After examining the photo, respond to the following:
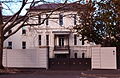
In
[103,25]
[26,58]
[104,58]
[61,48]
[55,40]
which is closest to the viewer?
[104,58]

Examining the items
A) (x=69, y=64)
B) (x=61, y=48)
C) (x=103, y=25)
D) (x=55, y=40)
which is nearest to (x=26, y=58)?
(x=69, y=64)

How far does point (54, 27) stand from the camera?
6431 centimetres

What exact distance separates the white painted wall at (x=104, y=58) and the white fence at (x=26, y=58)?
4.61 metres

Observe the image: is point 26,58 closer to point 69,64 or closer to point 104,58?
point 69,64

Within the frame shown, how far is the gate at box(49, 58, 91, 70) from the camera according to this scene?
1205 inches

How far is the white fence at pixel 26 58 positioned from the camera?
30156mm

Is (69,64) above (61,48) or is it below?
above

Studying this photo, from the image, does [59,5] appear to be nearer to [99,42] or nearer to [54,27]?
[99,42]

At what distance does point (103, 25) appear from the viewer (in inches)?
1378

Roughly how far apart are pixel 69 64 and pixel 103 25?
7.01 meters

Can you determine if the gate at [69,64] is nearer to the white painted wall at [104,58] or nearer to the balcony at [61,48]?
the white painted wall at [104,58]

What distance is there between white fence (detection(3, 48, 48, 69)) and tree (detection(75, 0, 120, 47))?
6.76m

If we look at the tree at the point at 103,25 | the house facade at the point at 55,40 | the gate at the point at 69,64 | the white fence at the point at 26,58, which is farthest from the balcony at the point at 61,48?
the white fence at the point at 26,58

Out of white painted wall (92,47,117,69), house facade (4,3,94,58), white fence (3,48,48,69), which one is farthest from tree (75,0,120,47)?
house facade (4,3,94,58)
